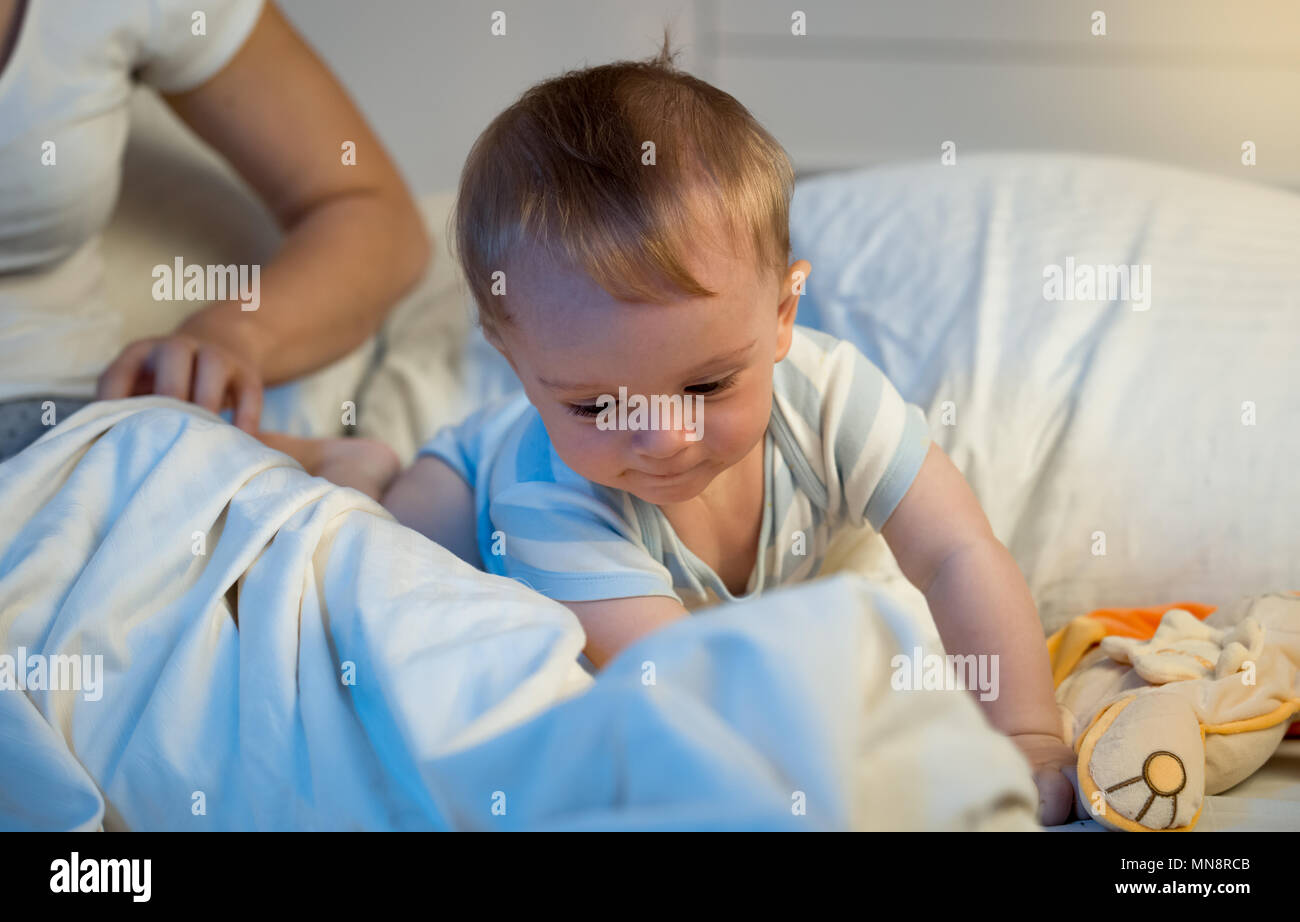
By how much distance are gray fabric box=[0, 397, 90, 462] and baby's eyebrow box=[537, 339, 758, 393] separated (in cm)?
42

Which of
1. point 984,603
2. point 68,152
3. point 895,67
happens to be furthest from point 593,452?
point 895,67

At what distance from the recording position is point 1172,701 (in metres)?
0.62

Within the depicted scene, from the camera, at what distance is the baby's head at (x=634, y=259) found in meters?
0.61

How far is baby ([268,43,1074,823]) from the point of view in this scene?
0.61 meters

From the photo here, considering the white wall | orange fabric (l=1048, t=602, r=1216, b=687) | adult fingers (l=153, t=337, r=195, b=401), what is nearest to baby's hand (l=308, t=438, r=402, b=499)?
adult fingers (l=153, t=337, r=195, b=401)

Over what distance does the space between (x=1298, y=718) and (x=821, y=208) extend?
1.94 ft

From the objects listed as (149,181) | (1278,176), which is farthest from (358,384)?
(1278,176)

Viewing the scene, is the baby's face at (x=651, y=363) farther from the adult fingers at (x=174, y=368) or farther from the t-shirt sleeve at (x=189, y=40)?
the t-shirt sleeve at (x=189, y=40)

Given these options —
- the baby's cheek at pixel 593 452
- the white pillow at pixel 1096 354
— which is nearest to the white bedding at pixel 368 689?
the baby's cheek at pixel 593 452

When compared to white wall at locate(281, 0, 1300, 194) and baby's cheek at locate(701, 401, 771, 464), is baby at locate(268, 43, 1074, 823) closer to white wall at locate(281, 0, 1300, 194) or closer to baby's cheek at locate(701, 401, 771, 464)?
baby's cheek at locate(701, 401, 771, 464)

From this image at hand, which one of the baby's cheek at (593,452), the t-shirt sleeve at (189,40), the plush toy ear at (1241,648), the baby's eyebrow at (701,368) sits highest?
the t-shirt sleeve at (189,40)

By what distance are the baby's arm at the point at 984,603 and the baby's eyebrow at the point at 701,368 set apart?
177mm

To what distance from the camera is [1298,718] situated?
2.17ft
